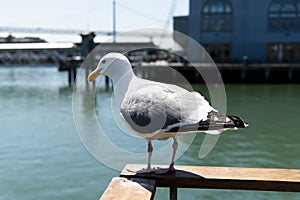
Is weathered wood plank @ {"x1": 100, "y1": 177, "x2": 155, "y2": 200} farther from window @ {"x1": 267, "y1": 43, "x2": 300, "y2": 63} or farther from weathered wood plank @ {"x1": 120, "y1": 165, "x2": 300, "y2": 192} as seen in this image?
window @ {"x1": 267, "y1": 43, "x2": 300, "y2": 63}

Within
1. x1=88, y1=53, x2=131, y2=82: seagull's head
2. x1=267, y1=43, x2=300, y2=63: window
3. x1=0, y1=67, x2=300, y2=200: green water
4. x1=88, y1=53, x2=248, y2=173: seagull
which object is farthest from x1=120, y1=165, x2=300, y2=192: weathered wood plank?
x1=267, y1=43, x2=300, y2=63: window

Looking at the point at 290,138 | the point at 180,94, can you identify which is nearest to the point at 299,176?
the point at 180,94

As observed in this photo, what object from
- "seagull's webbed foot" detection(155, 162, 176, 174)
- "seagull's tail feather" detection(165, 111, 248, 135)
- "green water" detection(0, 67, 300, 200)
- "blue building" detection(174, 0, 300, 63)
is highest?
"blue building" detection(174, 0, 300, 63)

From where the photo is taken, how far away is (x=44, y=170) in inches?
306

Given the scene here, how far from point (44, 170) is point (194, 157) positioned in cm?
336

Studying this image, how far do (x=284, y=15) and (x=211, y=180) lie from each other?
107 feet

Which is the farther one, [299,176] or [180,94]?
[180,94]

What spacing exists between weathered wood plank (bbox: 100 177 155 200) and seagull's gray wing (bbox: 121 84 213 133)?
0.44 meters

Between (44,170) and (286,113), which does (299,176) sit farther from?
(286,113)

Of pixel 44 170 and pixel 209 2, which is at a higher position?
pixel 209 2

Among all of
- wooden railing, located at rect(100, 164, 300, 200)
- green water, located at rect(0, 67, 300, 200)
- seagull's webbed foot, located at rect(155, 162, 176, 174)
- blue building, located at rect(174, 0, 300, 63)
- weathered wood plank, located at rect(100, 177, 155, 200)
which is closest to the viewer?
weathered wood plank, located at rect(100, 177, 155, 200)

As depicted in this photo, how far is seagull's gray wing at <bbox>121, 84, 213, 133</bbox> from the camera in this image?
3.09 metres

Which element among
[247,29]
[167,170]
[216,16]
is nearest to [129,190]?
[167,170]

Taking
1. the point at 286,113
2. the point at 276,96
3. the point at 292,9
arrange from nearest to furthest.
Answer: the point at 286,113 < the point at 276,96 < the point at 292,9
